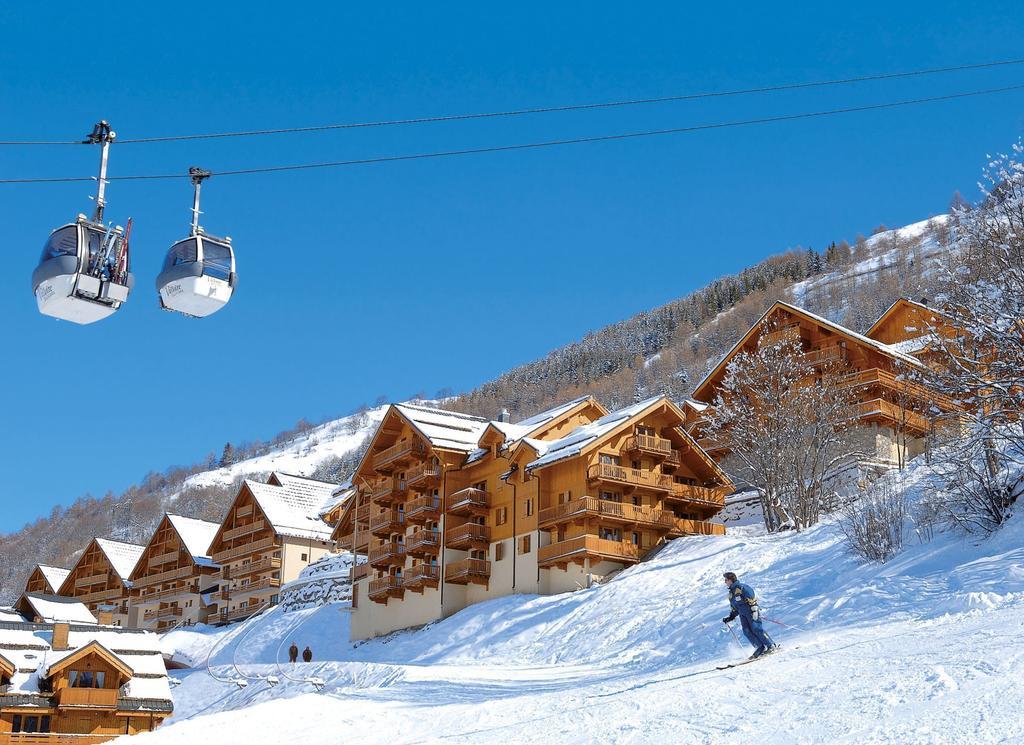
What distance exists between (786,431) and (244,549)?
Result: 4603 centimetres

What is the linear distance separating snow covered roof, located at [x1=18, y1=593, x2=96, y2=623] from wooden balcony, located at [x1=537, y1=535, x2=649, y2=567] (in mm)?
34980

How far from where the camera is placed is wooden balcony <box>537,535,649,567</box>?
158 feet

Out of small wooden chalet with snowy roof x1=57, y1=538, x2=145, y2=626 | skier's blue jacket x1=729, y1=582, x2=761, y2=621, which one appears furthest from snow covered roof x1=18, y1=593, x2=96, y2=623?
skier's blue jacket x1=729, y1=582, x2=761, y2=621

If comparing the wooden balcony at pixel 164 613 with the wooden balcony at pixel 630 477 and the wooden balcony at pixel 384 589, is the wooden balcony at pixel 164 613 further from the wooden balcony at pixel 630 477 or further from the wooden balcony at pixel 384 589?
the wooden balcony at pixel 630 477

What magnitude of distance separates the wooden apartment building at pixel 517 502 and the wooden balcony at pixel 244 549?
18.9m

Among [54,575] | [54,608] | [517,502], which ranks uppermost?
[54,575]

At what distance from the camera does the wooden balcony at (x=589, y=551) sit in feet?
158

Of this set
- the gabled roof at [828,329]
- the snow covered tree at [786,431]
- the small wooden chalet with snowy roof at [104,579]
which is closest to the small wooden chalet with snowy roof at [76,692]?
the snow covered tree at [786,431]

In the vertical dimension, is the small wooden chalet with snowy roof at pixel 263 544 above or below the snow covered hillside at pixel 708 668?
above

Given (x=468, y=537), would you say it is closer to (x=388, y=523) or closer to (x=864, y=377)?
(x=388, y=523)

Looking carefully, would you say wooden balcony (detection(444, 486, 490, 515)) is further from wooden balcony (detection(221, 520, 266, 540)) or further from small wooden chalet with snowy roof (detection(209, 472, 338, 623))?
wooden balcony (detection(221, 520, 266, 540))

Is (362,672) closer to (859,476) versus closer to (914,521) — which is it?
(914,521)

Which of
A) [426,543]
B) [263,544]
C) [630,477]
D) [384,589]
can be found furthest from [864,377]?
[263,544]

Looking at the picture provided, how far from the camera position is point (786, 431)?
4712 centimetres
